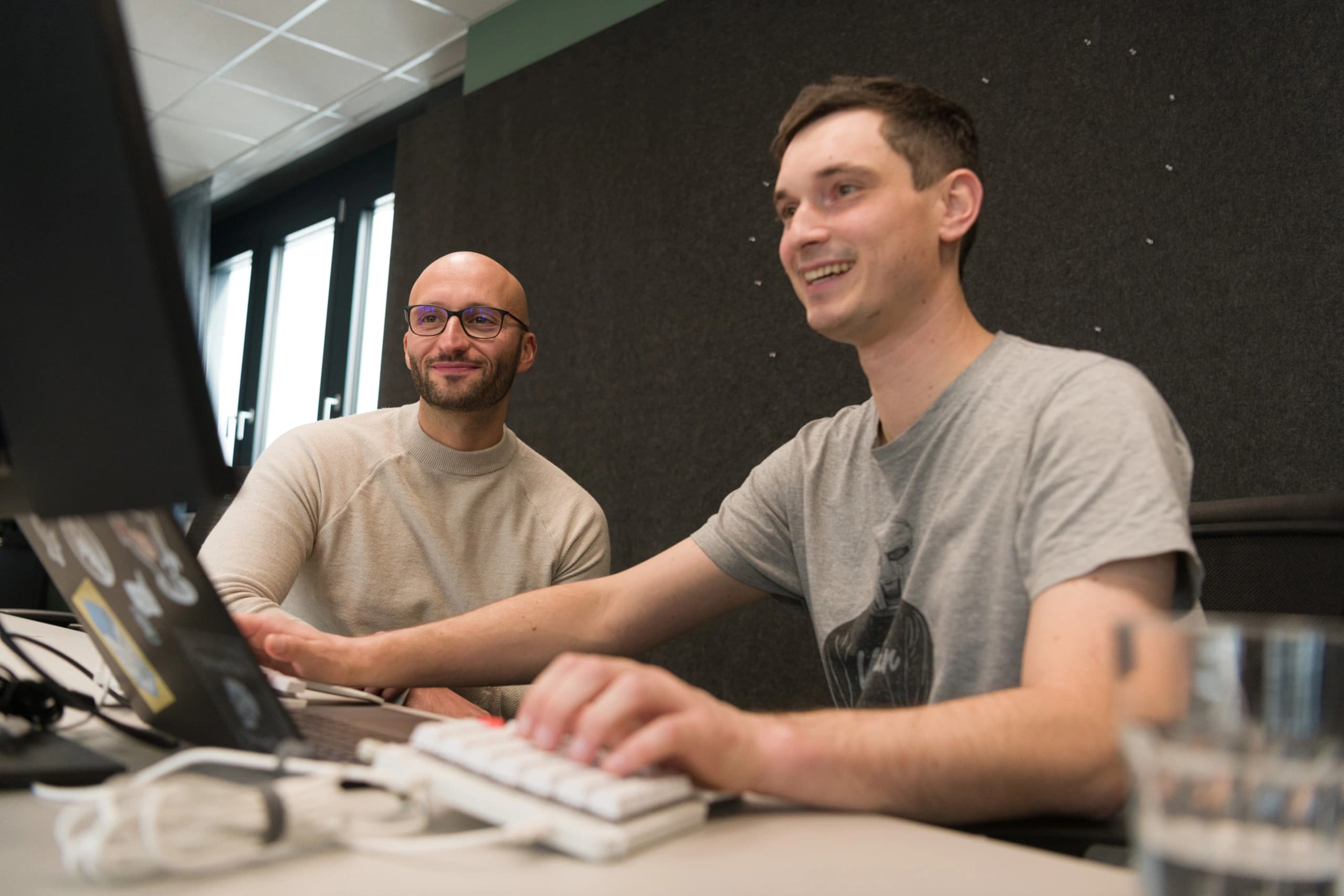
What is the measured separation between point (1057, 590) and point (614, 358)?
6.33 ft

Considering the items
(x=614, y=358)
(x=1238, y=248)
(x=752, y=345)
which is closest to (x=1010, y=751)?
(x=1238, y=248)

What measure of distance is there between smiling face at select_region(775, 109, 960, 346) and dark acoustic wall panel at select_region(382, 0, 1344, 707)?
675 millimetres

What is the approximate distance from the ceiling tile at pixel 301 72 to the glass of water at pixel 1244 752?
3752 millimetres

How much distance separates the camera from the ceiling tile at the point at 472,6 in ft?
10.3

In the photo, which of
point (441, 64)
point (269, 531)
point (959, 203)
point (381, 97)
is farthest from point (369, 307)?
point (959, 203)

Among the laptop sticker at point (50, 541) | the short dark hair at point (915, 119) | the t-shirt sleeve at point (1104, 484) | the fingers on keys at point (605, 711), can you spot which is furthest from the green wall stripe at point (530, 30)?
the fingers on keys at point (605, 711)

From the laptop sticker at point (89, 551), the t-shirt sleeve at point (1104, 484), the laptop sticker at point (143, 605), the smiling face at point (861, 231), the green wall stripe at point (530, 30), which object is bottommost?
the laptop sticker at point (143, 605)

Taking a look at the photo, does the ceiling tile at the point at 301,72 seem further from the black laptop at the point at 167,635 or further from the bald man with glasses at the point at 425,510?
the black laptop at the point at 167,635

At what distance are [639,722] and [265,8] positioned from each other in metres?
3.41

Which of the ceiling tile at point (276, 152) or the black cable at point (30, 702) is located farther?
the ceiling tile at point (276, 152)

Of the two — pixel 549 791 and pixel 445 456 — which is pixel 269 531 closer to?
pixel 445 456

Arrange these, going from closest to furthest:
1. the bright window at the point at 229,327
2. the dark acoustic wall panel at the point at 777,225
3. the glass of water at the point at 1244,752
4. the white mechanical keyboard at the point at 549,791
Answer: the glass of water at the point at 1244,752 → the white mechanical keyboard at the point at 549,791 → the dark acoustic wall panel at the point at 777,225 → the bright window at the point at 229,327

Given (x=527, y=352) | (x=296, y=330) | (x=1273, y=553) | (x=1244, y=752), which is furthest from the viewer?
(x=296, y=330)

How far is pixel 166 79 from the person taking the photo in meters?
3.73
